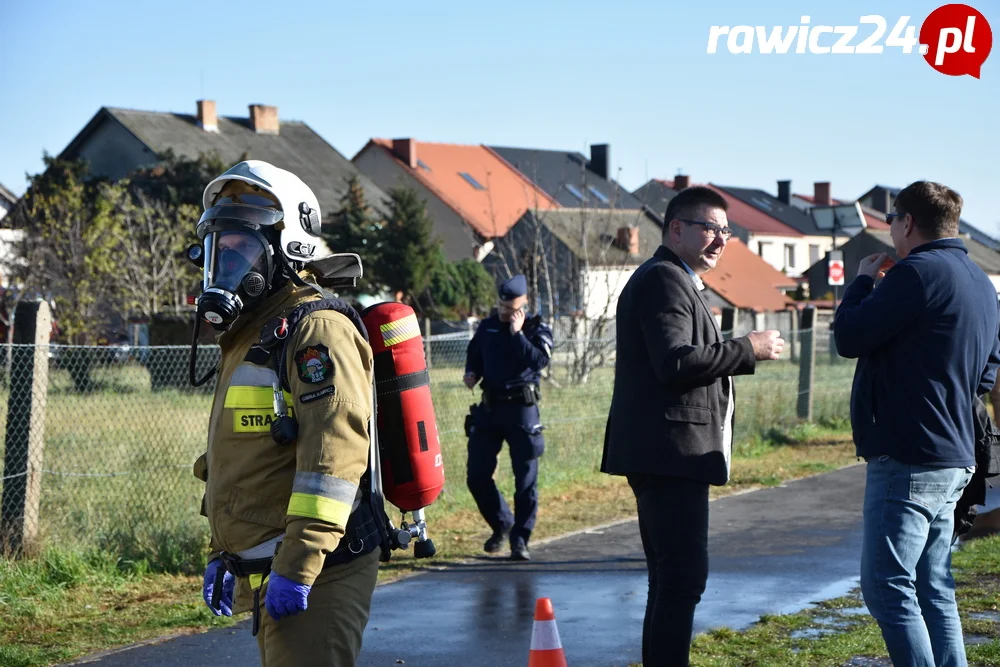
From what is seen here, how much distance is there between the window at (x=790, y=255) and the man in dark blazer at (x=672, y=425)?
7503 centimetres

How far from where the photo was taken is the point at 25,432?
7430mm

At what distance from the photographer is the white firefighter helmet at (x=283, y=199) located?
3.47 metres

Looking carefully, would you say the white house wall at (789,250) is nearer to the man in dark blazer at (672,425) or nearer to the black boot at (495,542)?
the black boot at (495,542)

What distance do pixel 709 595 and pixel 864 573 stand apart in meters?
3.00

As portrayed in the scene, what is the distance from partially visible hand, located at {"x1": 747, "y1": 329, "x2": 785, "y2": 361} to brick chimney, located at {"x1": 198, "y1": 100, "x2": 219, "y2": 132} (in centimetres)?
4656

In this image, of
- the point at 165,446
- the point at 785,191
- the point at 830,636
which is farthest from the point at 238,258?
the point at 785,191

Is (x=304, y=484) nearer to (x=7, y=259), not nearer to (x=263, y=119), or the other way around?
(x=7, y=259)

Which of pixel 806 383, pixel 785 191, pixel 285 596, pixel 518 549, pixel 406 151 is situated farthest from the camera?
pixel 785 191

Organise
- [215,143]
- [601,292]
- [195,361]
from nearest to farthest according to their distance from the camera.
A: [195,361], [601,292], [215,143]

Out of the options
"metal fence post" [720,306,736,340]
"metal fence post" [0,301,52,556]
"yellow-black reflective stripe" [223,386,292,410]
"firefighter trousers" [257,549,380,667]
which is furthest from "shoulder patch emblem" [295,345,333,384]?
"metal fence post" [720,306,736,340]

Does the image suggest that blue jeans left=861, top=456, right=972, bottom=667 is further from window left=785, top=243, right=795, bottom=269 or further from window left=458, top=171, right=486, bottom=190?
window left=785, top=243, right=795, bottom=269

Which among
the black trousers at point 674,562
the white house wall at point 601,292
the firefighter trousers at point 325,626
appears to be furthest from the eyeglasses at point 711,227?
the white house wall at point 601,292

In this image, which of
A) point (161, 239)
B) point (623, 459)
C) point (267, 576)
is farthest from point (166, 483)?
point (161, 239)

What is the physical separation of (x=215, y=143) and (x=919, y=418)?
151 feet
